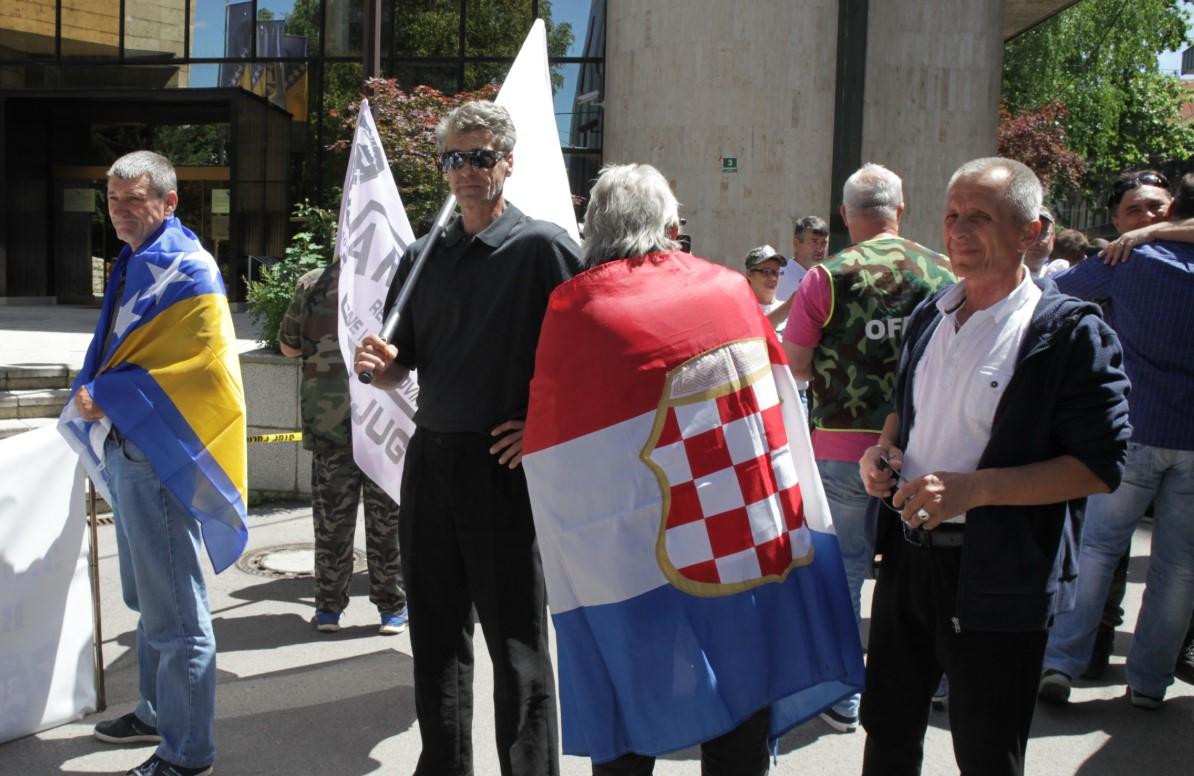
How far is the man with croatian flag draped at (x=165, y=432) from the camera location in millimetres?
3822

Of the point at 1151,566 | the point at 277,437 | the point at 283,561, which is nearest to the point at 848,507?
the point at 1151,566

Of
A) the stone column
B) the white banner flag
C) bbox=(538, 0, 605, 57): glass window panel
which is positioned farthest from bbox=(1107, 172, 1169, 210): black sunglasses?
bbox=(538, 0, 605, 57): glass window panel

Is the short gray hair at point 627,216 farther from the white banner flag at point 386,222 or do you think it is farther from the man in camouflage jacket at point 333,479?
the man in camouflage jacket at point 333,479

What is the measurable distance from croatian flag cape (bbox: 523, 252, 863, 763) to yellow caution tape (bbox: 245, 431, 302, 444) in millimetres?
5263

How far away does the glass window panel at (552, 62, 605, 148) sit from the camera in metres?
18.2

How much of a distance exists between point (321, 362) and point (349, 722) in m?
2.02

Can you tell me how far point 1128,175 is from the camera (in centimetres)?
527

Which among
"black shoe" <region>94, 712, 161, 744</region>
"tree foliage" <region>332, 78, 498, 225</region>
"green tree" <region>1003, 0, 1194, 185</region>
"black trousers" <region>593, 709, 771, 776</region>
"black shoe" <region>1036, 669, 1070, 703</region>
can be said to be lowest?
"black shoe" <region>94, 712, 161, 744</region>

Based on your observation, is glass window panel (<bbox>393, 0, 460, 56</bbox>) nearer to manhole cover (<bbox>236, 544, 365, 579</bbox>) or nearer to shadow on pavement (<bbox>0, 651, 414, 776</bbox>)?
manhole cover (<bbox>236, 544, 365, 579</bbox>)

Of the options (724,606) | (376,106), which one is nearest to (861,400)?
(724,606)

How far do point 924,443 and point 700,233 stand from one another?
1309cm

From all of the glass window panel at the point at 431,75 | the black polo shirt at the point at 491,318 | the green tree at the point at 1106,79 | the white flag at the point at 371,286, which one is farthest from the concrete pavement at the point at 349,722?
the green tree at the point at 1106,79

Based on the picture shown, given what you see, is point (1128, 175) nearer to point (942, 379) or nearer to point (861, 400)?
point (861, 400)

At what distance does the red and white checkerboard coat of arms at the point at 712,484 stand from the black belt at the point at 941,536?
35cm
